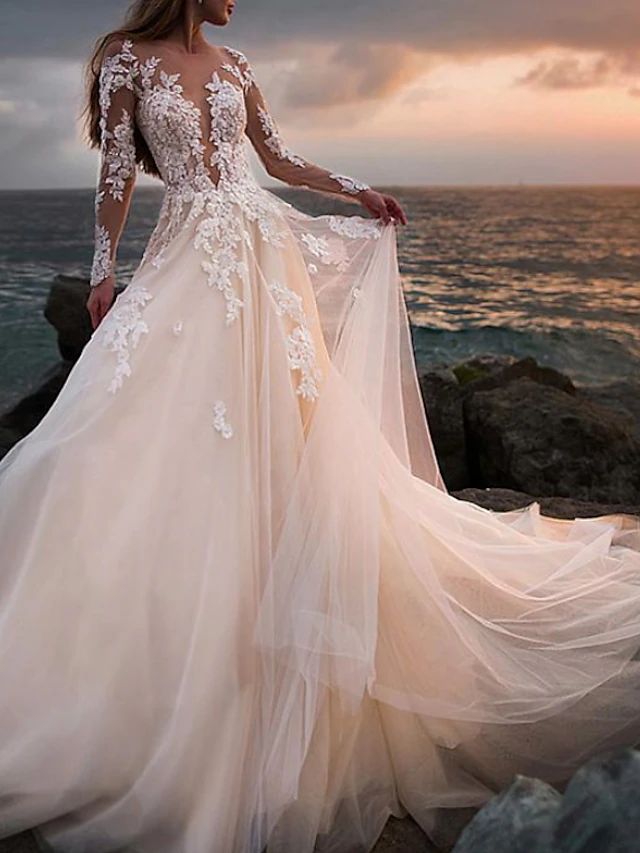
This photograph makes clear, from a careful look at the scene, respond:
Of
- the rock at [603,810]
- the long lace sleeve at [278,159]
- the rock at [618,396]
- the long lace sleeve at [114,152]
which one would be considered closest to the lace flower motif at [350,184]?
the long lace sleeve at [278,159]

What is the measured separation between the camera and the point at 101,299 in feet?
9.80

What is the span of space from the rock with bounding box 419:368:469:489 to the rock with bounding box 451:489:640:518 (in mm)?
1080

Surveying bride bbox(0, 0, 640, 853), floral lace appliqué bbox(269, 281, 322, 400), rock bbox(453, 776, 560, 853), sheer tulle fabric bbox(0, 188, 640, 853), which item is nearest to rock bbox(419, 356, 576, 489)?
bride bbox(0, 0, 640, 853)

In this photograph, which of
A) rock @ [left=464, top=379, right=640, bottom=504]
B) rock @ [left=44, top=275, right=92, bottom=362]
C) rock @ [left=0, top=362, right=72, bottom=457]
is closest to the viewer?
rock @ [left=464, top=379, right=640, bottom=504]

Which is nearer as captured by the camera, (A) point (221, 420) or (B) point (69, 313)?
(A) point (221, 420)

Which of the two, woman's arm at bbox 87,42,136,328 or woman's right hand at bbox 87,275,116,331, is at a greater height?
woman's arm at bbox 87,42,136,328

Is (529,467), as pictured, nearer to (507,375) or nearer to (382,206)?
→ (507,375)

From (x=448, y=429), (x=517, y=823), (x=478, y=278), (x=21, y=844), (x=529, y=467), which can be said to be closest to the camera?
(x=517, y=823)

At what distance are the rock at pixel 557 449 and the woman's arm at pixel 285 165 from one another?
100 inches

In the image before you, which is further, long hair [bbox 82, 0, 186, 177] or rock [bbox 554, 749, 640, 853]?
long hair [bbox 82, 0, 186, 177]

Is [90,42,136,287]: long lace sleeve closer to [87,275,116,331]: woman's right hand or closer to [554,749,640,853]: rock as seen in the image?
[87,275,116,331]: woman's right hand

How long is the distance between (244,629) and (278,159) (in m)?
1.50

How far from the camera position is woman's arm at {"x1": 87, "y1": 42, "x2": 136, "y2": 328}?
2785 mm

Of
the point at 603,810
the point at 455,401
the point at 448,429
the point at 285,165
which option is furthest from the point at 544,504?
the point at 603,810
